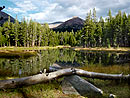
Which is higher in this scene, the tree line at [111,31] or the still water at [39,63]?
the tree line at [111,31]

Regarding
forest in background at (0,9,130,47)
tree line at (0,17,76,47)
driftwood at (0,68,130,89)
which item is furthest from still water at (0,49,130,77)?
tree line at (0,17,76,47)

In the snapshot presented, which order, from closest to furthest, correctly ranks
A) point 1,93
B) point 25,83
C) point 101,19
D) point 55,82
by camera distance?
point 1,93 → point 25,83 → point 55,82 → point 101,19

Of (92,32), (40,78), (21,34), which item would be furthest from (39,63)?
(21,34)

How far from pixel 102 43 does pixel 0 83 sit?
79.6 m

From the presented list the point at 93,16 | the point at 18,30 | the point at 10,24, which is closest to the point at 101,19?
the point at 93,16

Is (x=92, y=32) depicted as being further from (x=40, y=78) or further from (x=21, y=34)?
(x=40, y=78)

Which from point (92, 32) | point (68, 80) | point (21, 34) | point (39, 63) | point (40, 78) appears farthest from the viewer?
point (21, 34)

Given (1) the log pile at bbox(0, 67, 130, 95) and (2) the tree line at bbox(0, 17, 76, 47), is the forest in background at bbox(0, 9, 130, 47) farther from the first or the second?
(1) the log pile at bbox(0, 67, 130, 95)

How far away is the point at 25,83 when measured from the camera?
23.3 feet

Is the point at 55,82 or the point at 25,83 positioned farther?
the point at 55,82

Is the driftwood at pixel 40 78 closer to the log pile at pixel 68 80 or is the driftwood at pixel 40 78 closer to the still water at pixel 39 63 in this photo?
the log pile at pixel 68 80

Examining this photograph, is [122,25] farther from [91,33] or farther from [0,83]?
[0,83]

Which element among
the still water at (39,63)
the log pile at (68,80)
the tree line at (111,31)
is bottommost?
the still water at (39,63)

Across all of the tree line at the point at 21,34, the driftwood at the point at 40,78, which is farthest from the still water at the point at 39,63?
the tree line at the point at 21,34
